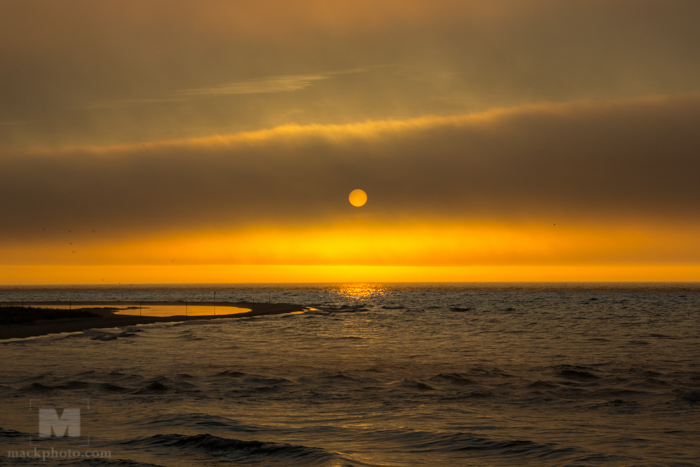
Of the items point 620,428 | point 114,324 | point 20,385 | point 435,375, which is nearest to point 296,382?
point 435,375

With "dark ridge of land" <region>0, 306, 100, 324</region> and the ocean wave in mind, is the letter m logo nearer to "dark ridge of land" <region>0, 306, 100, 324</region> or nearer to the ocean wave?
the ocean wave

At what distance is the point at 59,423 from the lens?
62.4 feet

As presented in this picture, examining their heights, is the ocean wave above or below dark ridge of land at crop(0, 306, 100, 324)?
below

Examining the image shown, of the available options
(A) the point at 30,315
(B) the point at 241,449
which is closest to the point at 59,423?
(B) the point at 241,449

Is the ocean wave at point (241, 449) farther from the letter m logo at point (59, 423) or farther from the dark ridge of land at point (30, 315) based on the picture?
the dark ridge of land at point (30, 315)

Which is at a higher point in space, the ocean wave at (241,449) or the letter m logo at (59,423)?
the letter m logo at (59,423)

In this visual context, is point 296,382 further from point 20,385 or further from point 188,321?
point 188,321

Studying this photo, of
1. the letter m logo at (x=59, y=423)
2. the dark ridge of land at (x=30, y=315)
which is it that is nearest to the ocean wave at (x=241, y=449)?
the letter m logo at (x=59, y=423)

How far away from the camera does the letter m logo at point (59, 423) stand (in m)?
17.8

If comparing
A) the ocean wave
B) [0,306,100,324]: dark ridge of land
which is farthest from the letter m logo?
[0,306,100,324]: dark ridge of land

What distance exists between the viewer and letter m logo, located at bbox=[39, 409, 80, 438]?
17812 millimetres

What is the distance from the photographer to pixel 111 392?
998 inches

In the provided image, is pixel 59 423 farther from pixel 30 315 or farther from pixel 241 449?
pixel 30 315

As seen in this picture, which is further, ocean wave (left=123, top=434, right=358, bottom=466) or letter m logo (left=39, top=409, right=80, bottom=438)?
letter m logo (left=39, top=409, right=80, bottom=438)
